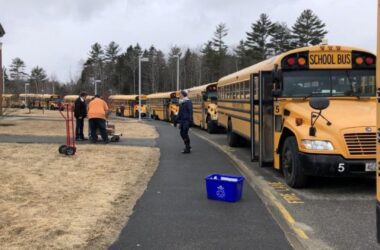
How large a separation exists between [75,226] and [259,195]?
130 inches

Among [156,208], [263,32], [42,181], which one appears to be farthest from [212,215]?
[263,32]

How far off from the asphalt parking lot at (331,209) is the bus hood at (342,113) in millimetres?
1116

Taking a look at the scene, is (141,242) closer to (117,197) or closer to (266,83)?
(117,197)

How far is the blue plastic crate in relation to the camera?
7.79 m

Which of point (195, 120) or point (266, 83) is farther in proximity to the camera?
point (195, 120)

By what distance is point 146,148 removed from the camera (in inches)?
627

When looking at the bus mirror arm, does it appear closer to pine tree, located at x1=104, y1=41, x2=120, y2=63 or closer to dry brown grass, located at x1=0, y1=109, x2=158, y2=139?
dry brown grass, located at x1=0, y1=109, x2=158, y2=139

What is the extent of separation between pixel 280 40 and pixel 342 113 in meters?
71.3

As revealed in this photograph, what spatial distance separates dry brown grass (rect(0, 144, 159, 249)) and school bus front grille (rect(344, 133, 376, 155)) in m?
3.45

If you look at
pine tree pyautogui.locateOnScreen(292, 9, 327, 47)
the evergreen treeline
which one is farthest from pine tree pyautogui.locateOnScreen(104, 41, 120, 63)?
pine tree pyautogui.locateOnScreen(292, 9, 327, 47)

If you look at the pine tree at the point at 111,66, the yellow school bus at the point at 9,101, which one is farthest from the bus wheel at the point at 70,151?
the pine tree at the point at 111,66

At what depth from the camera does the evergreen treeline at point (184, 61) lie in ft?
250

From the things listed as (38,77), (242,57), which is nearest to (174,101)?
(242,57)

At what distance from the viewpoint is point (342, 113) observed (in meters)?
8.70
